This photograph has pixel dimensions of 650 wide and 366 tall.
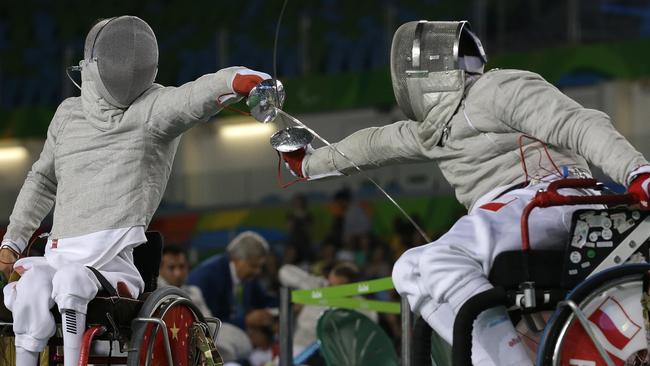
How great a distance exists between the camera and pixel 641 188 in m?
3.33

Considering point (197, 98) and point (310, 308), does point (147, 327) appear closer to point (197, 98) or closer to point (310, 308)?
point (197, 98)

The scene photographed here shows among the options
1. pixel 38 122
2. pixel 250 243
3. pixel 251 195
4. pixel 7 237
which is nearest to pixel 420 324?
pixel 7 237

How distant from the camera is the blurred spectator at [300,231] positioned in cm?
1115

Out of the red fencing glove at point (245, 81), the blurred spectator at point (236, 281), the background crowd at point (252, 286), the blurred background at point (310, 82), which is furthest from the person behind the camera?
the blurred background at point (310, 82)

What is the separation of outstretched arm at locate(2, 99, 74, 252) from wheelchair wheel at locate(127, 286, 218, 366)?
726 mm

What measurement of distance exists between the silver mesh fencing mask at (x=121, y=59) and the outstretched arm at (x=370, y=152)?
69 cm

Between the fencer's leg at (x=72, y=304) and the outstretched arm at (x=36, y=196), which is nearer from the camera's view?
the fencer's leg at (x=72, y=304)

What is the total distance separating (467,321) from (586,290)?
1.11ft


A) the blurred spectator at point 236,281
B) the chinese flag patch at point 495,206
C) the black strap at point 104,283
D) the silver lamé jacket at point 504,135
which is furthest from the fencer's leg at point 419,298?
the blurred spectator at point 236,281

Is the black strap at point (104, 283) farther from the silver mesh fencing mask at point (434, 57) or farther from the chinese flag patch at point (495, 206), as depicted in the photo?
the chinese flag patch at point (495, 206)

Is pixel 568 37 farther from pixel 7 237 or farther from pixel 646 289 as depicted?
pixel 646 289

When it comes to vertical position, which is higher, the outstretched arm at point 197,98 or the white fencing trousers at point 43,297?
the outstretched arm at point 197,98

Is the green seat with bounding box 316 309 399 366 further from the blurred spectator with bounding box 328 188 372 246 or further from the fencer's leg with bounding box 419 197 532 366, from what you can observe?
the blurred spectator with bounding box 328 188 372 246

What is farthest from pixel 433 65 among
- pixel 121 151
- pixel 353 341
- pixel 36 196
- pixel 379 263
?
pixel 379 263
